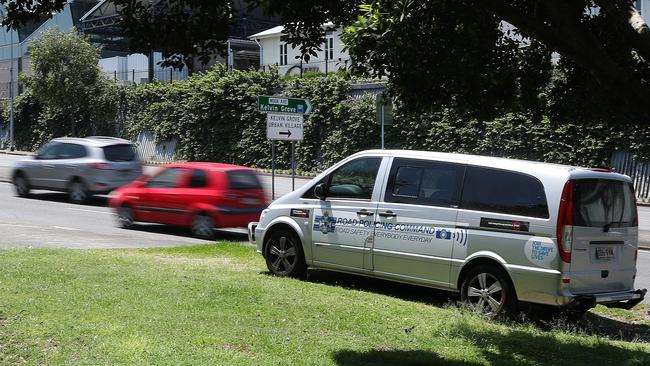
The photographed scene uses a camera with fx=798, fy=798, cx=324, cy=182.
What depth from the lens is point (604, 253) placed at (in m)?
8.75

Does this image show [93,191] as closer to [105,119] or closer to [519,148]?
[519,148]

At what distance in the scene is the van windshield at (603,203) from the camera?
28.0ft

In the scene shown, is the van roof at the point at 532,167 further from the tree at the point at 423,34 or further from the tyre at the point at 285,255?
the tyre at the point at 285,255

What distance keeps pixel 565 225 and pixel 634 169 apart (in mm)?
19693

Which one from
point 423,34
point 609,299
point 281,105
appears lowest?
point 609,299

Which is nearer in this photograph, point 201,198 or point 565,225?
point 565,225

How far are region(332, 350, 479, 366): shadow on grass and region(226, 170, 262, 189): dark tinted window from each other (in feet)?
31.8

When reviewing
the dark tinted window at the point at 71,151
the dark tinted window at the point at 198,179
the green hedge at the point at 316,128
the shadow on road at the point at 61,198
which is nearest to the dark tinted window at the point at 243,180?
the dark tinted window at the point at 198,179

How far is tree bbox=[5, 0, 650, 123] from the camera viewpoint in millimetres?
6391

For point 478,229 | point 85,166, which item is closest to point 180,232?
point 85,166

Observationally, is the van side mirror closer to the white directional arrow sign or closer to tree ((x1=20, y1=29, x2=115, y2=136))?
the white directional arrow sign

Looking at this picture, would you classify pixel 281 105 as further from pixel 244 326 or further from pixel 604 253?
pixel 244 326

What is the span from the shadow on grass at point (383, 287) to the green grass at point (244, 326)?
72 mm

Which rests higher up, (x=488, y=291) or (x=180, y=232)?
(x=488, y=291)
